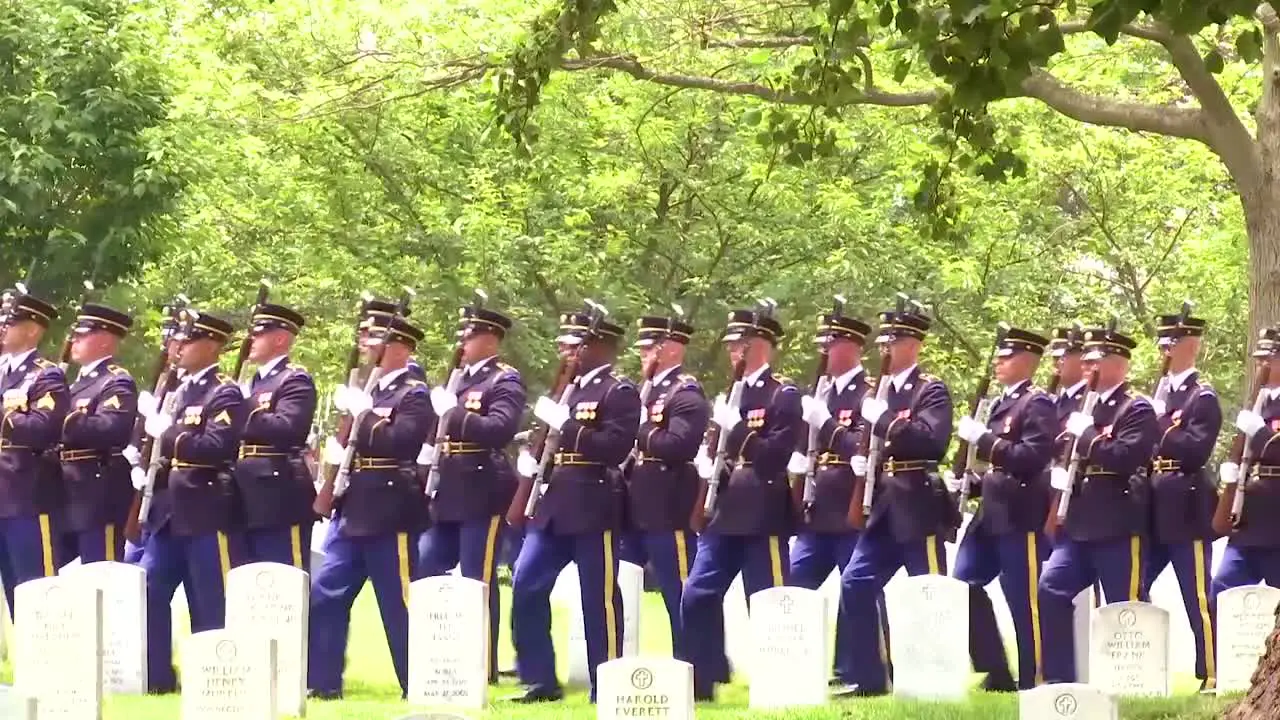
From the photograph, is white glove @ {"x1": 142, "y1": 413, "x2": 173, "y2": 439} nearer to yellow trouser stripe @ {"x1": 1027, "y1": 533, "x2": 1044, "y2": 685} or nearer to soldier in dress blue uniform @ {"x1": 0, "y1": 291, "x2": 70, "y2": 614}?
soldier in dress blue uniform @ {"x1": 0, "y1": 291, "x2": 70, "y2": 614}

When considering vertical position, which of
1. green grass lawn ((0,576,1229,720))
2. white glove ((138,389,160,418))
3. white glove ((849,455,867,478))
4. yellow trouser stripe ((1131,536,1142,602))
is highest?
white glove ((138,389,160,418))

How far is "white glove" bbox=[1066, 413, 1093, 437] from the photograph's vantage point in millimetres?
11773

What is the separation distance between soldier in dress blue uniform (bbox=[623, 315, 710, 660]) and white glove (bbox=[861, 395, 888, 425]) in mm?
808

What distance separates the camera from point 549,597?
38.3 ft

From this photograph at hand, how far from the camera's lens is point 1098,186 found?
23797 millimetres

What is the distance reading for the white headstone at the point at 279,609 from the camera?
1043 centimetres

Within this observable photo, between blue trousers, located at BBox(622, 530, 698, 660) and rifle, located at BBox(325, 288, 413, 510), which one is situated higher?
rifle, located at BBox(325, 288, 413, 510)

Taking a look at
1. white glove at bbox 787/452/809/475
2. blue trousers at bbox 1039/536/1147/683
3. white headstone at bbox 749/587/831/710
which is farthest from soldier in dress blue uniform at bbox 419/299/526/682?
blue trousers at bbox 1039/536/1147/683

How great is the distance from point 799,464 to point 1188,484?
2025mm

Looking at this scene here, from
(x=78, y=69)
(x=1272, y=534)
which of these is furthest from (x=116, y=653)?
(x=78, y=69)

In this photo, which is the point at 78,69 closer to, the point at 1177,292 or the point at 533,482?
the point at 533,482

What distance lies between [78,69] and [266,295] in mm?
6805

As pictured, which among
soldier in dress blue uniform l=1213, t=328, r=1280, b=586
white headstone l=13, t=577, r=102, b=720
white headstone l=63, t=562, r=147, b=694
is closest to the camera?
white headstone l=13, t=577, r=102, b=720

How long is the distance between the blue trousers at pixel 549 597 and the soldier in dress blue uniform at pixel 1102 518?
7.09 ft
